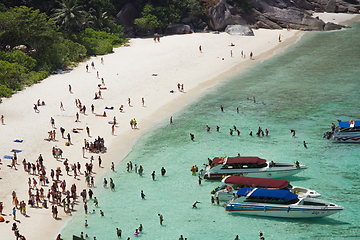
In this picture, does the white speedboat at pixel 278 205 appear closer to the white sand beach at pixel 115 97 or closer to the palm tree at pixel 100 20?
the white sand beach at pixel 115 97

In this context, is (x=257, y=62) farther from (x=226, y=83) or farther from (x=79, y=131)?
(x=79, y=131)

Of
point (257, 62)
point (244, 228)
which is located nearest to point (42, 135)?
point (244, 228)

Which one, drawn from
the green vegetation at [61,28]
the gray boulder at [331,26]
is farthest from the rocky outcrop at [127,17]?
the gray boulder at [331,26]

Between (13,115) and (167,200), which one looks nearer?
(167,200)

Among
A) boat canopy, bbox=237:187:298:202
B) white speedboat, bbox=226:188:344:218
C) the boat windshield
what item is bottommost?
white speedboat, bbox=226:188:344:218

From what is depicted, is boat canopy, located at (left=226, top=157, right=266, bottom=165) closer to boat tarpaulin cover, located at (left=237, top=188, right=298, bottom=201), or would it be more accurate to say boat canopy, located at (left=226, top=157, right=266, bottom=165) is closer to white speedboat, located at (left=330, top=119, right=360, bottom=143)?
boat tarpaulin cover, located at (left=237, top=188, right=298, bottom=201)

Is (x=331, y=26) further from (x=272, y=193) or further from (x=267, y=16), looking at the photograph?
(x=272, y=193)

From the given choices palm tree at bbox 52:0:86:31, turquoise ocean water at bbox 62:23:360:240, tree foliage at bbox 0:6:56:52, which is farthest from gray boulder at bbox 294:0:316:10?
tree foliage at bbox 0:6:56:52
